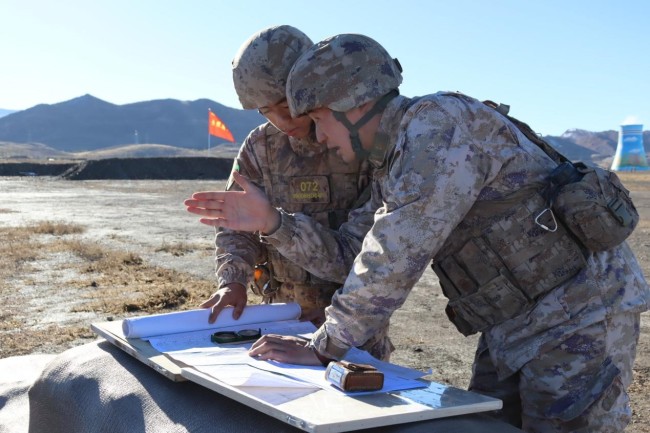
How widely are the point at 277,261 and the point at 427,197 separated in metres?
1.40

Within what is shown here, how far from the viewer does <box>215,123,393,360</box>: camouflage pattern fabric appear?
10.5 ft

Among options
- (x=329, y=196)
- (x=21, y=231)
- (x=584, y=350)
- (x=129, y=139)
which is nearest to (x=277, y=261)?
(x=329, y=196)

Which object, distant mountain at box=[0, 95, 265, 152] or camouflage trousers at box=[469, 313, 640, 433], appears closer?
camouflage trousers at box=[469, 313, 640, 433]

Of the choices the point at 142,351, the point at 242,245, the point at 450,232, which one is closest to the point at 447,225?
the point at 450,232

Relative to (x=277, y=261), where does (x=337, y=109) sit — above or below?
above

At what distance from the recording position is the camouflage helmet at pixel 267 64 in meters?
3.04

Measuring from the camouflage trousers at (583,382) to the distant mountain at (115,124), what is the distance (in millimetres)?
151160

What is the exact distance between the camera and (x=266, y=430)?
192cm

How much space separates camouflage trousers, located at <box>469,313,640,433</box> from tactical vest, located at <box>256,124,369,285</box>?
114 centimetres

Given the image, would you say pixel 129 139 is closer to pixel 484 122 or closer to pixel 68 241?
pixel 68 241

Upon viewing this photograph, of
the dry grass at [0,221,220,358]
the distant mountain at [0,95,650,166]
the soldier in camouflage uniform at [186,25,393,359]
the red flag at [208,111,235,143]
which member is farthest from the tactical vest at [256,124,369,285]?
the distant mountain at [0,95,650,166]

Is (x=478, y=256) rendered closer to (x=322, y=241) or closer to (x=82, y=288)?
(x=322, y=241)

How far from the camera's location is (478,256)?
2293mm

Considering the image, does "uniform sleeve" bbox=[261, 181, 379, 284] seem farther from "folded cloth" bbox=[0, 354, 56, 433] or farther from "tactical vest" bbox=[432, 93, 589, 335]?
"folded cloth" bbox=[0, 354, 56, 433]
